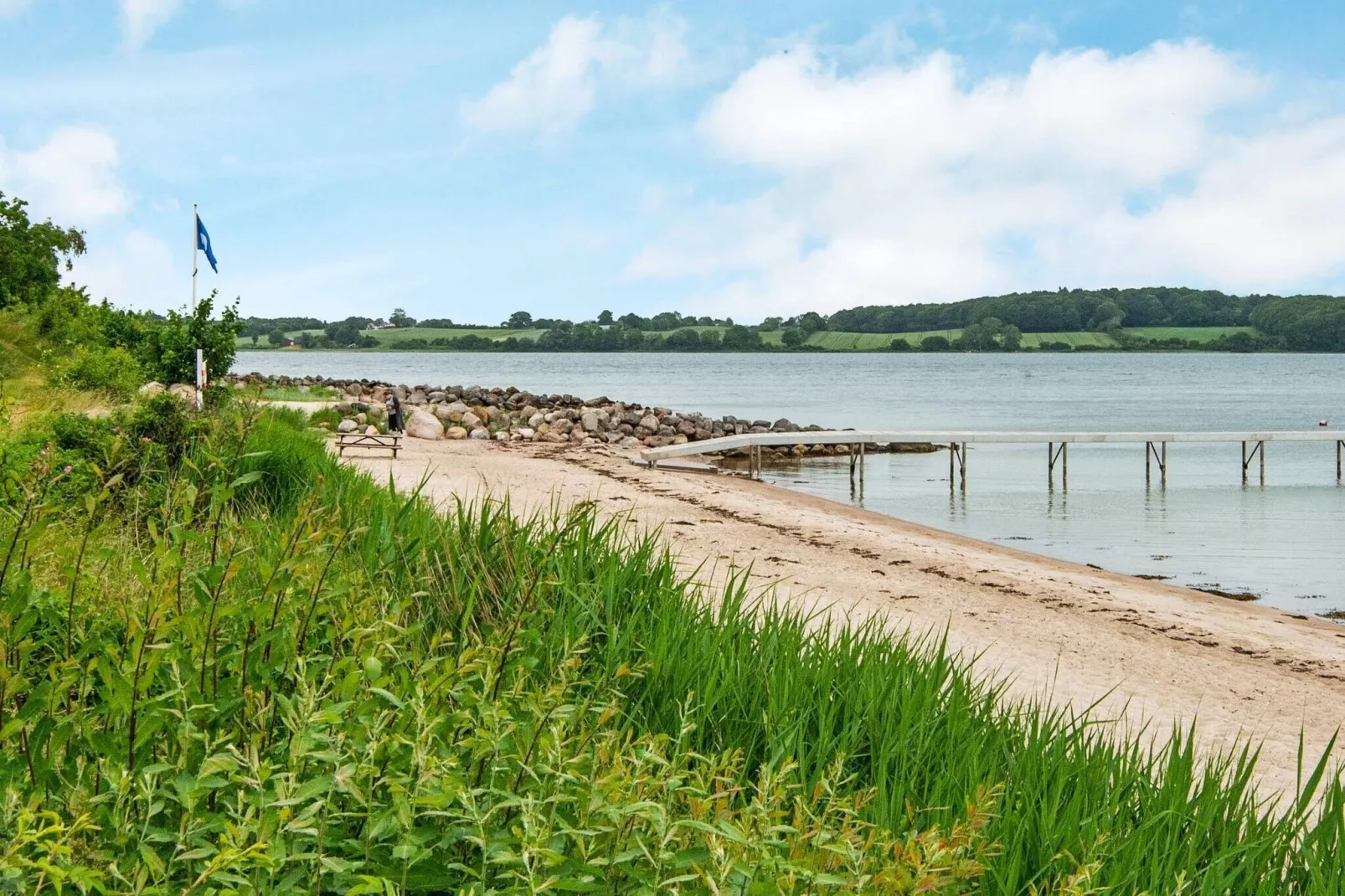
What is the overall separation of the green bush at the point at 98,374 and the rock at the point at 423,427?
705 cm

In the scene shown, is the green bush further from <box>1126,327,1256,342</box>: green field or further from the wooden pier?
<box>1126,327,1256,342</box>: green field

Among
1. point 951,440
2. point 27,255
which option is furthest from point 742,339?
point 951,440

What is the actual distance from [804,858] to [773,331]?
166065 mm

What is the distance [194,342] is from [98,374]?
2769 mm

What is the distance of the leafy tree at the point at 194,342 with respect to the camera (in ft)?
80.7

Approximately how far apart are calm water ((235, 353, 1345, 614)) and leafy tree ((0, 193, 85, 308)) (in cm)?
2976

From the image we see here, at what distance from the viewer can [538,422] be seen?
3391 centimetres

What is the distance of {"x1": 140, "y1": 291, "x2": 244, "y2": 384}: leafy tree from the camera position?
2459 cm

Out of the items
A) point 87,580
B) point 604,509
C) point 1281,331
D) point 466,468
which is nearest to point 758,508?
point 604,509

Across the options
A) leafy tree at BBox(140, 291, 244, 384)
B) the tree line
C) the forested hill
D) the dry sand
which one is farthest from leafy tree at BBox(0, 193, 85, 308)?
the forested hill

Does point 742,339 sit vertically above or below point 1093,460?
above

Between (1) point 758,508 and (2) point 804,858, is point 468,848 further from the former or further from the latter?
(1) point 758,508

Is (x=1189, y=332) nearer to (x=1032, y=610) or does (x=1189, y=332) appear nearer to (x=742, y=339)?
(x=742, y=339)

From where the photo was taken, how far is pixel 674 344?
6570 inches
